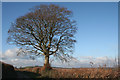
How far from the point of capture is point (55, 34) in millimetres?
22016

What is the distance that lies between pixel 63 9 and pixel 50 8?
1.96m

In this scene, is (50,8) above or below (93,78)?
above

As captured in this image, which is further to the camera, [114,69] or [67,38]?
[67,38]

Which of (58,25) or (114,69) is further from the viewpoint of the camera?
(58,25)

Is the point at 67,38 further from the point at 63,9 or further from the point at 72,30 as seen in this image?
the point at 63,9

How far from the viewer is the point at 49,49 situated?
21.7m

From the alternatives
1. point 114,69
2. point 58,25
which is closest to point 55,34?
point 58,25

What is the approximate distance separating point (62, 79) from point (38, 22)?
13761 mm

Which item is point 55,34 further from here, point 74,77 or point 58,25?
point 74,77

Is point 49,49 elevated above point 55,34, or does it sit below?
below

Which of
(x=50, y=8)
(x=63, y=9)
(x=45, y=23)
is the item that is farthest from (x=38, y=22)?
(x=63, y=9)

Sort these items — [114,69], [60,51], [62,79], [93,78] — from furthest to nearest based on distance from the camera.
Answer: [60,51] → [114,69] → [62,79] → [93,78]

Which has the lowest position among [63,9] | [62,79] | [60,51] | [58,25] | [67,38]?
[62,79]

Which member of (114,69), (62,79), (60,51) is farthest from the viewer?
(60,51)
